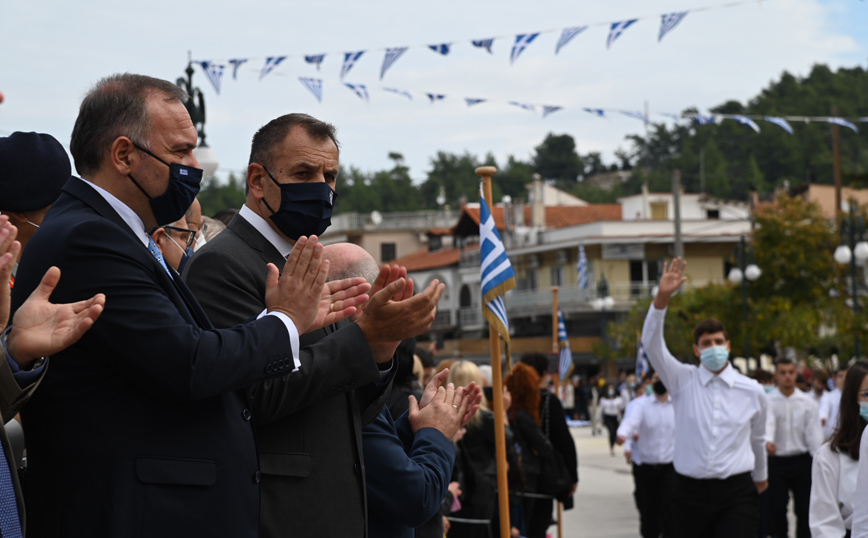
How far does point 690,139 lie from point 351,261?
111m

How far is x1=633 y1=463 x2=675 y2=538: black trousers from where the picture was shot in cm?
1356

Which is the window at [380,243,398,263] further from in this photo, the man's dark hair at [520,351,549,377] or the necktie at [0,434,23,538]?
the necktie at [0,434,23,538]

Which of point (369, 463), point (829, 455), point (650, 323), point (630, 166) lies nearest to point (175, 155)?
point (369, 463)

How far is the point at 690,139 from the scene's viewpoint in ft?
365

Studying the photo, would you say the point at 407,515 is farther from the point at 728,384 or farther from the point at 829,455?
the point at 728,384

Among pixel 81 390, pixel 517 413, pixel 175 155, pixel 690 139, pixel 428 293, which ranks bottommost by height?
pixel 517 413

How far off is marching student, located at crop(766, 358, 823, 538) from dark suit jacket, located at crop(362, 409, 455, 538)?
9.98 m

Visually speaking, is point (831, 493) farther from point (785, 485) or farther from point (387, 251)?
point (387, 251)

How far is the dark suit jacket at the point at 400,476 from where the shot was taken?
4152 mm

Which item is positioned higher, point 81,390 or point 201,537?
point 81,390

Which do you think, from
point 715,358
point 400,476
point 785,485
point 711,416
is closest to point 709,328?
point 715,358

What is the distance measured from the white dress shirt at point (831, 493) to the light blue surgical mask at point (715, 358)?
286 centimetres

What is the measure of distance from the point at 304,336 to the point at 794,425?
1135 centimetres

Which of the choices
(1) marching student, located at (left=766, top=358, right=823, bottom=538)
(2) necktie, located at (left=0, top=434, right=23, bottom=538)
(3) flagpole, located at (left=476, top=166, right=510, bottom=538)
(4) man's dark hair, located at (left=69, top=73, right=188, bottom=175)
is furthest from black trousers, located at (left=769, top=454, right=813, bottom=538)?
(2) necktie, located at (left=0, top=434, right=23, bottom=538)
